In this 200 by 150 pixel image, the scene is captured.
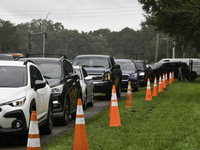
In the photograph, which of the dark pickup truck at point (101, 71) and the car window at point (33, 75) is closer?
the car window at point (33, 75)

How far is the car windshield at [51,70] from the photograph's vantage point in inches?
519

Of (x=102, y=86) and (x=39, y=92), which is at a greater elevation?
(x=39, y=92)

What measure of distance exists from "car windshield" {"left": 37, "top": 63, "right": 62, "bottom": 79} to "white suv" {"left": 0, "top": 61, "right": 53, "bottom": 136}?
226 centimetres

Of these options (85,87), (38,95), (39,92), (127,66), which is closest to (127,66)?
(127,66)

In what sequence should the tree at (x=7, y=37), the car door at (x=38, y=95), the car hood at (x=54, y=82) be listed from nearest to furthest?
the car door at (x=38, y=95) → the car hood at (x=54, y=82) → the tree at (x=7, y=37)

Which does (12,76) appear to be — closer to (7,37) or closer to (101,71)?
(101,71)

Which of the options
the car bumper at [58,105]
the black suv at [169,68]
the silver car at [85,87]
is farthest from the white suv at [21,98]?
the black suv at [169,68]

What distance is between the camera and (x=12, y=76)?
9.70 m

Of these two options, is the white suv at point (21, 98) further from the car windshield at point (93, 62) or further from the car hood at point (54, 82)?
the car windshield at point (93, 62)

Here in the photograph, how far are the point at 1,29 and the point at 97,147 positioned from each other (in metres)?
103

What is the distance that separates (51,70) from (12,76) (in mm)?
3726

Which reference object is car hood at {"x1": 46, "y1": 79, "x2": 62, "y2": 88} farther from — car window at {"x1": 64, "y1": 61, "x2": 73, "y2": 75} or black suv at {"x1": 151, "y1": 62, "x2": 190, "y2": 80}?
black suv at {"x1": 151, "y1": 62, "x2": 190, "y2": 80}

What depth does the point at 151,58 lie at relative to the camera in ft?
444

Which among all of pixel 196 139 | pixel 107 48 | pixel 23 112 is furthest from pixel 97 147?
pixel 107 48
